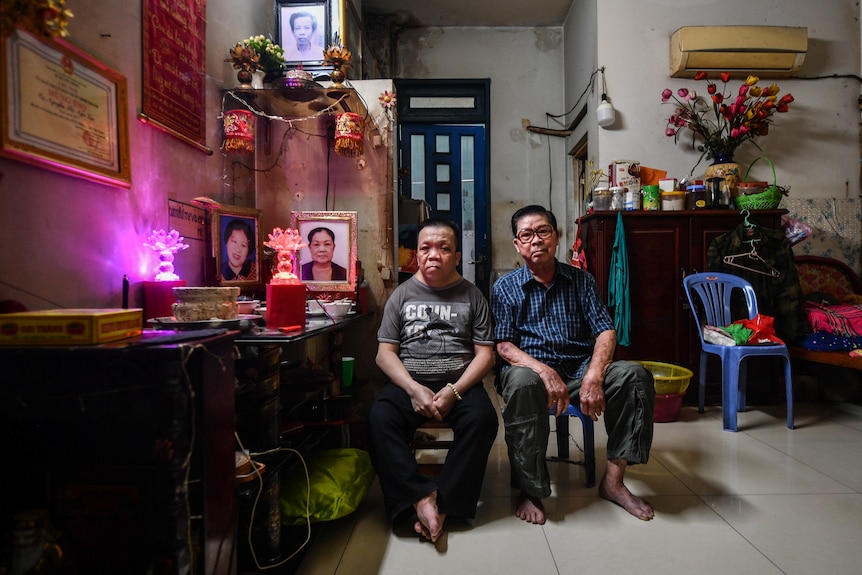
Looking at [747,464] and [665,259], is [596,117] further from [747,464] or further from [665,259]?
[747,464]

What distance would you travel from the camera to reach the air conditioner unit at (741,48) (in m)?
3.53

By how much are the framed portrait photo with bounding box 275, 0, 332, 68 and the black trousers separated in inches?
88.3

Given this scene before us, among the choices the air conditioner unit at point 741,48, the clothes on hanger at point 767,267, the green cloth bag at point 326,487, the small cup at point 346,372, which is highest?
the air conditioner unit at point 741,48

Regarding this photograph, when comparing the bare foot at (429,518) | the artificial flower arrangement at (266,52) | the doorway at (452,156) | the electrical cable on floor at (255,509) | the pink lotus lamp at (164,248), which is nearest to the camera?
the electrical cable on floor at (255,509)

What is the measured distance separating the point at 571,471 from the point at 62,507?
76.3 inches

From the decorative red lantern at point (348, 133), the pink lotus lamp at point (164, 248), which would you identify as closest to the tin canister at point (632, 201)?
the decorative red lantern at point (348, 133)

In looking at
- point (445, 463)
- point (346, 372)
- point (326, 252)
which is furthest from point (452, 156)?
point (445, 463)

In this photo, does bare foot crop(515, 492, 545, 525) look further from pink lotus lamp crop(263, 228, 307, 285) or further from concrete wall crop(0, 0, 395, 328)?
concrete wall crop(0, 0, 395, 328)

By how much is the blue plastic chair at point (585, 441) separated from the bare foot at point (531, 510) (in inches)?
13.7

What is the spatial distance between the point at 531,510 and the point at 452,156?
411cm

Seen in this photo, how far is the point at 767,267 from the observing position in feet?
10.3

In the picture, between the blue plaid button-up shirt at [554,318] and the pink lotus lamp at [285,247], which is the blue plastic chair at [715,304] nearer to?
the blue plaid button-up shirt at [554,318]

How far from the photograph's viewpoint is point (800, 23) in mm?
3727

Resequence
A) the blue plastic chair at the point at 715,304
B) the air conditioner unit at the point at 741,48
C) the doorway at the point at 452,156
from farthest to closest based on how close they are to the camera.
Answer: the doorway at the point at 452,156, the air conditioner unit at the point at 741,48, the blue plastic chair at the point at 715,304
